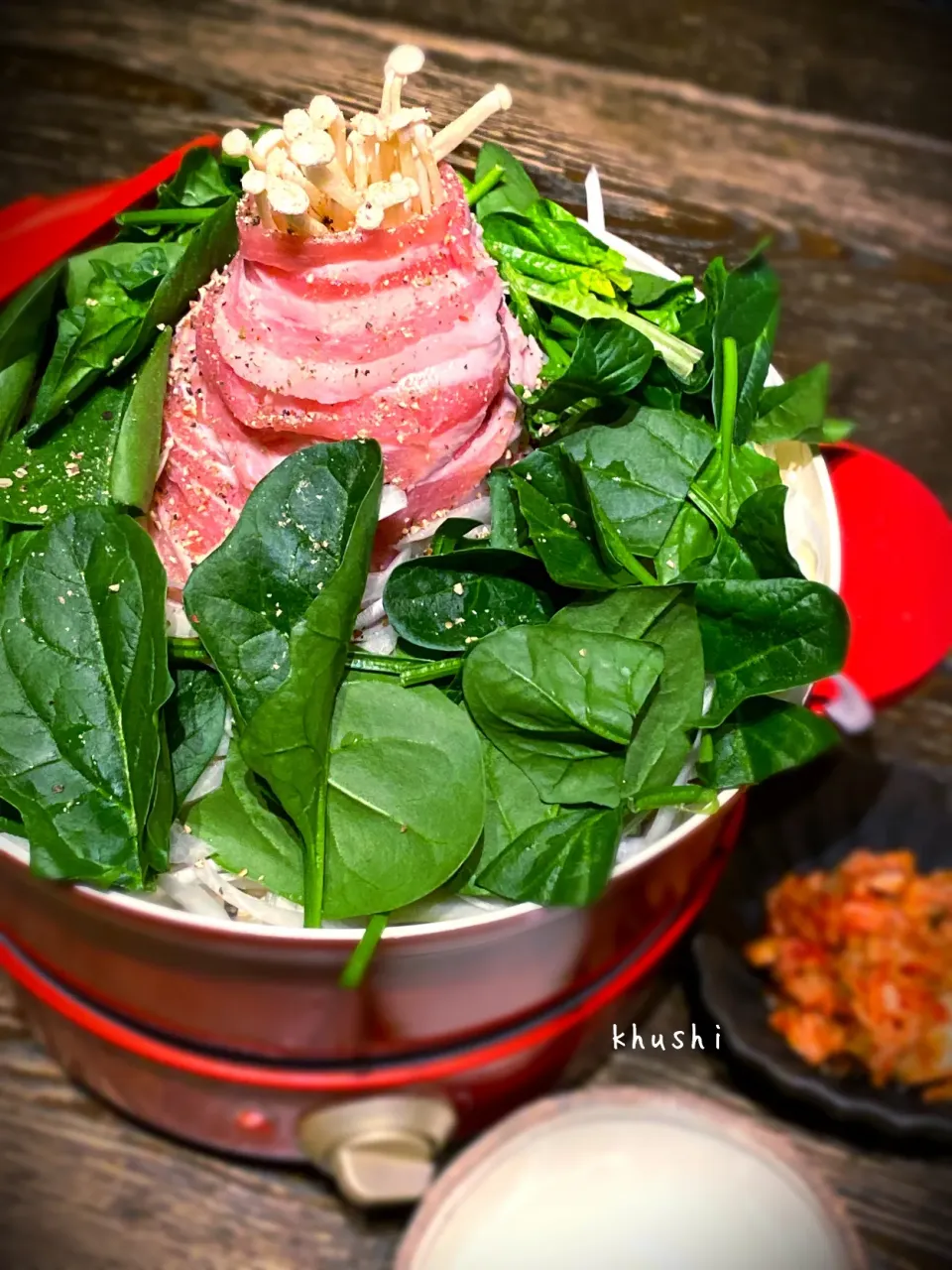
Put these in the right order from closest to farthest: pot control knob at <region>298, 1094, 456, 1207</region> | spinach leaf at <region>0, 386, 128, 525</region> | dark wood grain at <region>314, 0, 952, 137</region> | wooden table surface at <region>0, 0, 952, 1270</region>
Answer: spinach leaf at <region>0, 386, 128, 525</region>, pot control knob at <region>298, 1094, 456, 1207</region>, wooden table surface at <region>0, 0, 952, 1270</region>, dark wood grain at <region>314, 0, 952, 137</region>

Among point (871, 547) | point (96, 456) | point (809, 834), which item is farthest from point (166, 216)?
point (809, 834)

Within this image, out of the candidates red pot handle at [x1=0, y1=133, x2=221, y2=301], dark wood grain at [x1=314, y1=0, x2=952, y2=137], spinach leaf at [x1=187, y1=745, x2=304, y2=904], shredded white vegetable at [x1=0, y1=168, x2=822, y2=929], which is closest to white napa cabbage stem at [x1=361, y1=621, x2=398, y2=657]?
shredded white vegetable at [x1=0, y1=168, x2=822, y2=929]

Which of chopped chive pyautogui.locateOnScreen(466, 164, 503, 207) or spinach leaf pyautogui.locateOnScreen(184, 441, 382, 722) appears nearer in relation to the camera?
spinach leaf pyautogui.locateOnScreen(184, 441, 382, 722)

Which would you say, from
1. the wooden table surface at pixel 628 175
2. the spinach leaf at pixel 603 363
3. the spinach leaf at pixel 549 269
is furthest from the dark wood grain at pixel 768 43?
the spinach leaf at pixel 603 363

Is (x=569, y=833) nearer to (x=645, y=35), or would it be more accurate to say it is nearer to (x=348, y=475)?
(x=348, y=475)

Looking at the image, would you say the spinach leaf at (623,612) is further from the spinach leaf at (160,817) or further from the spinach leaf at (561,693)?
the spinach leaf at (160,817)

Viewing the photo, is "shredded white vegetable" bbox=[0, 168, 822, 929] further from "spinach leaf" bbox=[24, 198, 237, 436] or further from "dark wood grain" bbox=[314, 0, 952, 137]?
"dark wood grain" bbox=[314, 0, 952, 137]
